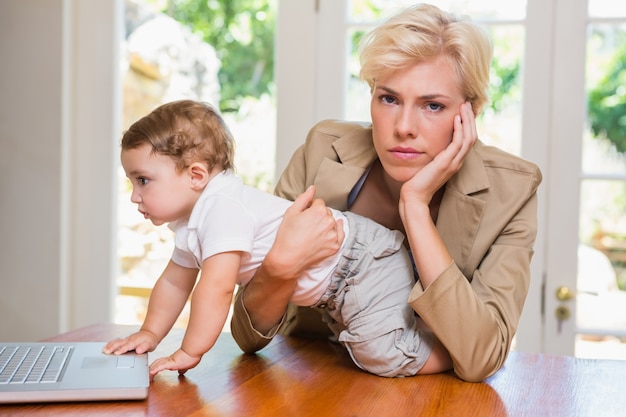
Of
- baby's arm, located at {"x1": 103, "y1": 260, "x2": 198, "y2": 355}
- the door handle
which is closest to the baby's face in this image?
baby's arm, located at {"x1": 103, "y1": 260, "x2": 198, "y2": 355}

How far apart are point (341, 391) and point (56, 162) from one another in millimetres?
1936

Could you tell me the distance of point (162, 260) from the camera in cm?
354

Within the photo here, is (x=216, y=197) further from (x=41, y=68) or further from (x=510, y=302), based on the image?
(x=41, y=68)

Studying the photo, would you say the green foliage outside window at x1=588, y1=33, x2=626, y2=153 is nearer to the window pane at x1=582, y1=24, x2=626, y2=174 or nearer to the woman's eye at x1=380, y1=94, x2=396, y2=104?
the window pane at x1=582, y1=24, x2=626, y2=174

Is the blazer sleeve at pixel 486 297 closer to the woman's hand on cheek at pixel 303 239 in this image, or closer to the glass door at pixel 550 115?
the woman's hand on cheek at pixel 303 239

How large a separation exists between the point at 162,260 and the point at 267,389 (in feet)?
7.73

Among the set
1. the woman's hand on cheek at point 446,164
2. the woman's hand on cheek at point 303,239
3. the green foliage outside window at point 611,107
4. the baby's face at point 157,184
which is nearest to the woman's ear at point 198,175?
the baby's face at point 157,184

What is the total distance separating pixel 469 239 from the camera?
61.1 inches

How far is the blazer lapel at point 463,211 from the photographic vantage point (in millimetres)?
1552

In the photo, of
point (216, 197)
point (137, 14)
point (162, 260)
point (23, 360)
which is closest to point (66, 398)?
point (23, 360)

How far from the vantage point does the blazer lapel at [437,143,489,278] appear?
61.1 inches

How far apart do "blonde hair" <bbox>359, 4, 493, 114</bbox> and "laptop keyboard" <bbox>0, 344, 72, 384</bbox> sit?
2.57 ft

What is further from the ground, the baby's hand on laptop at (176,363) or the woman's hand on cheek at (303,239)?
the woman's hand on cheek at (303,239)

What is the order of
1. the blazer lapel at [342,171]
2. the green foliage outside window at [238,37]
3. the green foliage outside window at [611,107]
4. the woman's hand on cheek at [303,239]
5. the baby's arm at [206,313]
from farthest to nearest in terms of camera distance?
the green foliage outside window at [238,37] < the green foliage outside window at [611,107] < the blazer lapel at [342,171] < the woman's hand on cheek at [303,239] < the baby's arm at [206,313]
